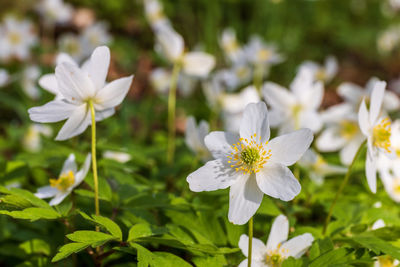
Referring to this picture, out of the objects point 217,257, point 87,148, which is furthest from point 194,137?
point 217,257

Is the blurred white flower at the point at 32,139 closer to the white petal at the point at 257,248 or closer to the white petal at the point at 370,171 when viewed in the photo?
the white petal at the point at 257,248

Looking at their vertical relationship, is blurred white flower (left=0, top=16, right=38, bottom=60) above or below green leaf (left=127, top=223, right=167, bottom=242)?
above

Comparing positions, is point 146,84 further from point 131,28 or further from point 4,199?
point 4,199

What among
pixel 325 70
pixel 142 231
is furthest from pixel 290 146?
pixel 325 70

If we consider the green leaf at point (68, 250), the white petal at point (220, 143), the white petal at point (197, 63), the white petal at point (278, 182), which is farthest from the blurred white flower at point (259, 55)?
the green leaf at point (68, 250)

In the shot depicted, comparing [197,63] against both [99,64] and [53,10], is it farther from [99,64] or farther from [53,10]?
[53,10]

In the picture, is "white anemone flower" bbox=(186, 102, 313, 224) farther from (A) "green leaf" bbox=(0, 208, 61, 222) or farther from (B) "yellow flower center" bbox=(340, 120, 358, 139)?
(B) "yellow flower center" bbox=(340, 120, 358, 139)

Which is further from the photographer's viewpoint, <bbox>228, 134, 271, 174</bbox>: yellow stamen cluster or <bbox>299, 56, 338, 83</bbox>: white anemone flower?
<bbox>299, 56, 338, 83</bbox>: white anemone flower

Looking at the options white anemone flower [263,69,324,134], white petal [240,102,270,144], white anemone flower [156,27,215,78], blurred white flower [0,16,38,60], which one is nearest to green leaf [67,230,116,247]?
white petal [240,102,270,144]
